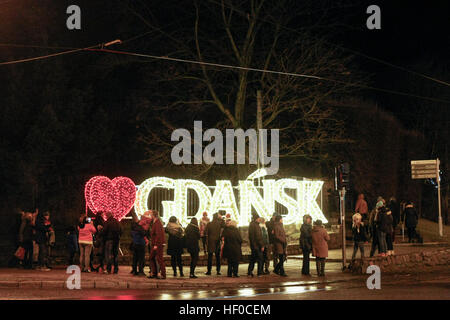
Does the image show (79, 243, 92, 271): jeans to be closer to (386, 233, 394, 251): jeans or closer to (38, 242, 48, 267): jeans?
(38, 242, 48, 267): jeans

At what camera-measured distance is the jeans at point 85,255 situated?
2028 centimetres

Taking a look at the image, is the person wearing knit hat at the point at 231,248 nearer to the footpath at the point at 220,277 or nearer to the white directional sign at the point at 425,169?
the footpath at the point at 220,277

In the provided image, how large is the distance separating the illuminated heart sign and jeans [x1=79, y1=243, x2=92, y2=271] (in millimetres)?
3323

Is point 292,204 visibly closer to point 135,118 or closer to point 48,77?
point 135,118

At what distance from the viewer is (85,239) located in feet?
66.1

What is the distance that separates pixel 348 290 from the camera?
16344mm

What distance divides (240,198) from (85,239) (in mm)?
9765

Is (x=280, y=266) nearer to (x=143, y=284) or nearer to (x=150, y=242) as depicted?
(x=150, y=242)

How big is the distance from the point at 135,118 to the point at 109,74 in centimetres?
278

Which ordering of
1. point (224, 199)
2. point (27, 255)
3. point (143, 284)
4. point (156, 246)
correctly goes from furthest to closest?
point (224, 199)
point (27, 255)
point (156, 246)
point (143, 284)

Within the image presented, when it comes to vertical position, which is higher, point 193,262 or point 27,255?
point 27,255

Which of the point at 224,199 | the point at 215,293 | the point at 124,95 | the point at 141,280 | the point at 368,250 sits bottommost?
the point at 215,293

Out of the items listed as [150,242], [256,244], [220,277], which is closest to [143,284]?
[150,242]
